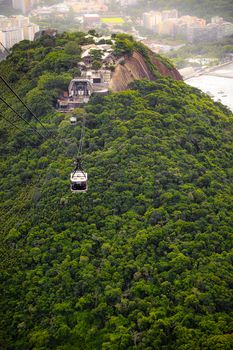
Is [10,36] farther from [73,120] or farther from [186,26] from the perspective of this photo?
[73,120]

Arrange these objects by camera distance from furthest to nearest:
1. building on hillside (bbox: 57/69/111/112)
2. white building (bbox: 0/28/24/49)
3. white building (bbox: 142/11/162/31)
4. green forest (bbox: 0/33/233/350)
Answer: white building (bbox: 142/11/162/31) → white building (bbox: 0/28/24/49) → building on hillside (bbox: 57/69/111/112) → green forest (bbox: 0/33/233/350)

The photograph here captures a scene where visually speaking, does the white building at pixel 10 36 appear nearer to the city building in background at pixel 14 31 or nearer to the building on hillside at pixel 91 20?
the city building in background at pixel 14 31

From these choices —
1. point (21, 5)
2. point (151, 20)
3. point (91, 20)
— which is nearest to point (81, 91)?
point (91, 20)

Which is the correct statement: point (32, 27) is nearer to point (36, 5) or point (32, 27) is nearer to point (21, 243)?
point (36, 5)

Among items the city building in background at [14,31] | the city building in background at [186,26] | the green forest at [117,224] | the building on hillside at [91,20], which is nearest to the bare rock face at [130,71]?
the green forest at [117,224]

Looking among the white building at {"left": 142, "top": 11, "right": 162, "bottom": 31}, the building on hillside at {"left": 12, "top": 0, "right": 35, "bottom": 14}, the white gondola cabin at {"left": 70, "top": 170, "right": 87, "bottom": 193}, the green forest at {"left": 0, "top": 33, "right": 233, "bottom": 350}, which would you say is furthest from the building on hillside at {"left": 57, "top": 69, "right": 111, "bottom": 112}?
the building on hillside at {"left": 12, "top": 0, "right": 35, "bottom": 14}

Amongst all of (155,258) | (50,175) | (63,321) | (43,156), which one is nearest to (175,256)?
(155,258)

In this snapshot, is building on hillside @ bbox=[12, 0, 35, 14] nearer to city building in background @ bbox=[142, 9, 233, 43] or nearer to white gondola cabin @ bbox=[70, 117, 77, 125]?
city building in background @ bbox=[142, 9, 233, 43]
